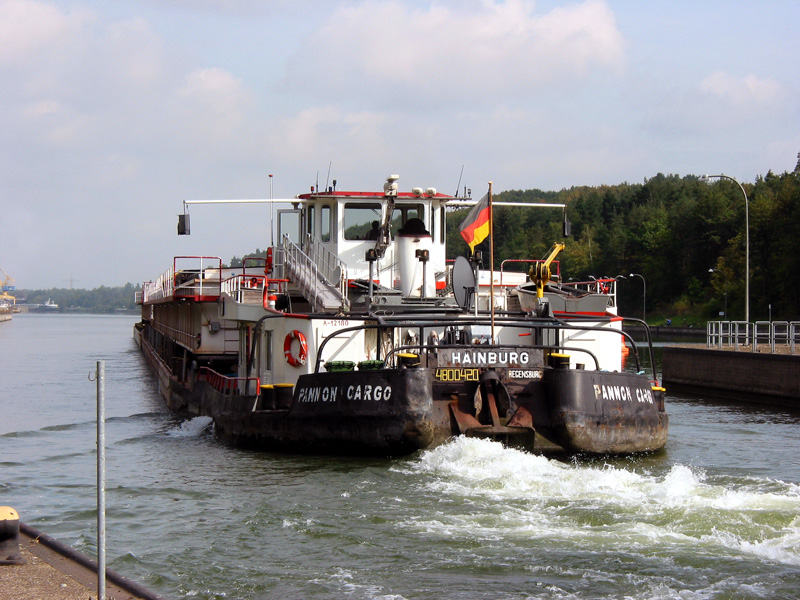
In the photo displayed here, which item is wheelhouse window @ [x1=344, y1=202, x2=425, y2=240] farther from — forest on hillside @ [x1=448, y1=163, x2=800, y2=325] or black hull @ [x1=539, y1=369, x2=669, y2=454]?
forest on hillside @ [x1=448, y1=163, x2=800, y2=325]

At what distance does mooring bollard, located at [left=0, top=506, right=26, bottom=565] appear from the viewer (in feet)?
26.5

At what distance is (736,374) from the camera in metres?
32.0

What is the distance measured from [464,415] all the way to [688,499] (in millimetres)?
4171

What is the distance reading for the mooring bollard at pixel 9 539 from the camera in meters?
8.07

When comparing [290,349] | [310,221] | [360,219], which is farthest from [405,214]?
[290,349]

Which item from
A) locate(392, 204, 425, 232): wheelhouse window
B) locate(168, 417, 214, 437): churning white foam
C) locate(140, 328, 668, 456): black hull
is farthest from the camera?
locate(392, 204, 425, 232): wheelhouse window

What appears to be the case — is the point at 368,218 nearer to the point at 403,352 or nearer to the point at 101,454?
the point at 403,352

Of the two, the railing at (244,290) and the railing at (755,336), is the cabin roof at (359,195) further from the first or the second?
the railing at (755,336)

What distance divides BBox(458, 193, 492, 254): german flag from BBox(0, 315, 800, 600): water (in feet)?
12.6

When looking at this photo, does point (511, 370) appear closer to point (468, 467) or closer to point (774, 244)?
point (468, 467)

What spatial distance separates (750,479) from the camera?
14289mm

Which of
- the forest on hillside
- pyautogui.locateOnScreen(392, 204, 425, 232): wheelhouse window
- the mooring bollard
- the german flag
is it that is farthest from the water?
the forest on hillside

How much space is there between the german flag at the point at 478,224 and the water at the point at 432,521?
12.6 feet

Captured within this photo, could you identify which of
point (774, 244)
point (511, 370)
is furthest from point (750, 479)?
point (774, 244)
